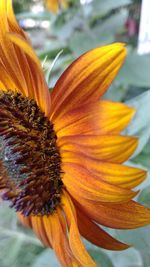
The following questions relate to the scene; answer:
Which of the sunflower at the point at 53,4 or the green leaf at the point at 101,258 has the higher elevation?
the sunflower at the point at 53,4

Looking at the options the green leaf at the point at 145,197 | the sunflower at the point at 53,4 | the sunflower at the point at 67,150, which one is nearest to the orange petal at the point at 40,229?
the sunflower at the point at 67,150

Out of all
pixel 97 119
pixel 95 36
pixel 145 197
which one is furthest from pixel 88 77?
pixel 95 36

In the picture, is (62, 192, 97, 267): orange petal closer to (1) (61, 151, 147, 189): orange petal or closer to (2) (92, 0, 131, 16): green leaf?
(1) (61, 151, 147, 189): orange petal

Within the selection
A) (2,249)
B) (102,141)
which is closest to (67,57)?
(2,249)

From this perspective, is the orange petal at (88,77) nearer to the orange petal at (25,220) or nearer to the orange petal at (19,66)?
the orange petal at (19,66)

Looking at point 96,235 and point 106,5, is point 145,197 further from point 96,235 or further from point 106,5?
point 106,5

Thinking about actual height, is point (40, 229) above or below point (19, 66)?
below
